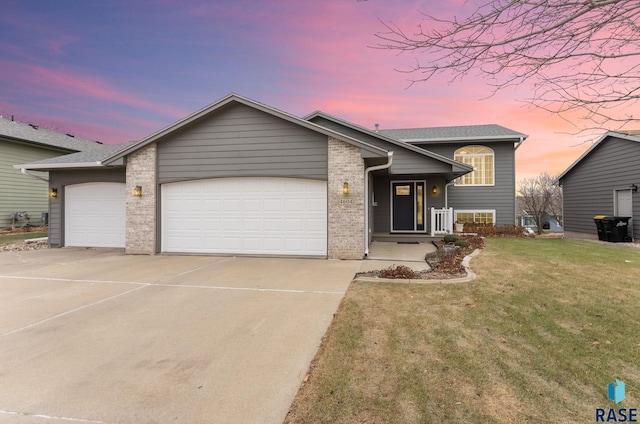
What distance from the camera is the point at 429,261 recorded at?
778 cm

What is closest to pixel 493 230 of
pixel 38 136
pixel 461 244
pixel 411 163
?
pixel 461 244

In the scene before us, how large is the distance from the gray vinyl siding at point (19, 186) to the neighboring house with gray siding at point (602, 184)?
2711 centimetres

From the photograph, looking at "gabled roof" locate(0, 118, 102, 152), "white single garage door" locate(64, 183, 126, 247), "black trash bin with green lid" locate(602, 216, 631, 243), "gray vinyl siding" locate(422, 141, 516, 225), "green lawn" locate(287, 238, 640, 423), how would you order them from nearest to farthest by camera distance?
"green lawn" locate(287, 238, 640, 423) → "white single garage door" locate(64, 183, 126, 247) → "black trash bin with green lid" locate(602, 216, 631, 243) → "gray vinyl siding" locate(422, 141, 516, 225) → "gabled roof" locate(0, 118, 102, 152)

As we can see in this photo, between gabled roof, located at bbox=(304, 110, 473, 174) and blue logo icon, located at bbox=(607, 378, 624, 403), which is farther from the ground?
gabled roof, located at bbox=(304, 110, 473, 174)

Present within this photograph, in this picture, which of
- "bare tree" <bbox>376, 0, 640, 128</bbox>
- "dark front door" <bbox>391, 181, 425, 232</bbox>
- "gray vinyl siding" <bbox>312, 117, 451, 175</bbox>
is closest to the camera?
"bare tree" <bbox>376, 0, 640, 128</bbox>

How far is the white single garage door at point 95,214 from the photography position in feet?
35.0

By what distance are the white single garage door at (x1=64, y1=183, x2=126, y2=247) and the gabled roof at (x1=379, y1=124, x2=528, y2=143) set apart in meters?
12.4

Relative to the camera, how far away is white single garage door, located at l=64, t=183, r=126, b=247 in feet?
35.0

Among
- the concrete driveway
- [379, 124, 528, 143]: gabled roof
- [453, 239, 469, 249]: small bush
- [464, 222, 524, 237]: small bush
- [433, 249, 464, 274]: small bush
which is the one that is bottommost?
the concrete driveway

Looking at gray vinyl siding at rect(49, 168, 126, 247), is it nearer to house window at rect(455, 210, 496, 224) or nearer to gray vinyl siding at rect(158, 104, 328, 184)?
gray vinyl siding at rect(158, 104, 328, 184)

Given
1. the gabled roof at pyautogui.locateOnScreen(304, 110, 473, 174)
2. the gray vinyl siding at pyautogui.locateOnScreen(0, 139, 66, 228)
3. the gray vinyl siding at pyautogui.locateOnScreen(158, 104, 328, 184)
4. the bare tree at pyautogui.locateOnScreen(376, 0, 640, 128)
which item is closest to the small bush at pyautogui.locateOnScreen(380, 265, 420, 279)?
the gray vinyl siding at pyautogui.locateOnScreen(158, 104, 328, 184)

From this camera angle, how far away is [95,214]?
35.6 ft

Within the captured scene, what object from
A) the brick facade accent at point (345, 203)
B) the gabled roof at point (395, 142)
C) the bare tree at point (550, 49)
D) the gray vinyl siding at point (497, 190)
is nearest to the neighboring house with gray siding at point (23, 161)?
the gabled roof at point (395, 142)

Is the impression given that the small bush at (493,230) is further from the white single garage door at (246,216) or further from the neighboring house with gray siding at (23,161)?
Answer: the neighboring house with gray siding at (23,161)
